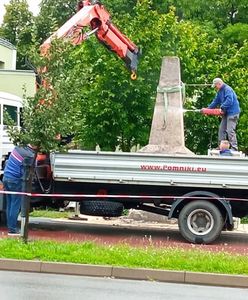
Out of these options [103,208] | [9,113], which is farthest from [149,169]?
[9,113]

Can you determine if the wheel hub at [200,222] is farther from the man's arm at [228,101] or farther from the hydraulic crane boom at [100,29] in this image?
the hydraulic crane boom at [100,29]

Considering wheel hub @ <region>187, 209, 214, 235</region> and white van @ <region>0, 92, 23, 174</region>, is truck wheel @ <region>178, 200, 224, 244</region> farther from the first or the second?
white van @ <region>0, 92, 23, 174</region>

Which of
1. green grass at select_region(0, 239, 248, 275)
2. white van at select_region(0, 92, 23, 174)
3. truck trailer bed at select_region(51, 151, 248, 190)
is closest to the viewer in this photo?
green grass at select_region(0, 239, 248, 275)

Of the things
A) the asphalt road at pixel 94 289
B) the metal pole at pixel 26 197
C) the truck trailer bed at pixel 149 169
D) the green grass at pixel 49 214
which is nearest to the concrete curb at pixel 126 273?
the asphalt road at pixel 94 289

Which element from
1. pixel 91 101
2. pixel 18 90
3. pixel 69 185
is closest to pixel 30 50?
pixel 69 185

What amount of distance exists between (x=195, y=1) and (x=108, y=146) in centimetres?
1848

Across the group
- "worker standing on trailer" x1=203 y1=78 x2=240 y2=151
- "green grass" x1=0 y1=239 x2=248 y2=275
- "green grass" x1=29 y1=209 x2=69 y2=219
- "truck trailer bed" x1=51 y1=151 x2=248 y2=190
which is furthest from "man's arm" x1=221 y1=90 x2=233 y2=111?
"green grass" x1=29 y1=209 x2=69 y2=219

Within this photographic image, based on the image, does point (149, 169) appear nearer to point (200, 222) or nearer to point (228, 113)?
point (200, 222)

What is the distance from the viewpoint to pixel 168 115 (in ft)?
49.6

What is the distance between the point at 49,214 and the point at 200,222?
16.8 ft

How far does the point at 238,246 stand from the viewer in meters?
13.6

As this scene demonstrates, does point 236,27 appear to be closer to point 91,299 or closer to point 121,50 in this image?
point 121,50

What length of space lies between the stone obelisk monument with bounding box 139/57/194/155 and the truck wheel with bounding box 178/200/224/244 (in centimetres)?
170

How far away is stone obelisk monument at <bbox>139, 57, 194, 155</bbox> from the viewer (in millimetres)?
14932
